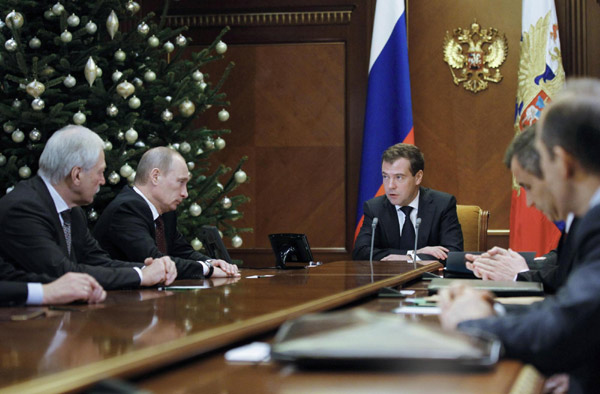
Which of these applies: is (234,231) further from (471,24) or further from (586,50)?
(586,50)

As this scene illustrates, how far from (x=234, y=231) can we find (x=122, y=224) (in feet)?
5.35

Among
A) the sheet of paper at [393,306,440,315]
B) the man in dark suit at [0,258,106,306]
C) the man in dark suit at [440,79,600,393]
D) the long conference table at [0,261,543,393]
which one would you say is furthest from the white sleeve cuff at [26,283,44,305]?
the man in dark suit at [440,79,600,393]

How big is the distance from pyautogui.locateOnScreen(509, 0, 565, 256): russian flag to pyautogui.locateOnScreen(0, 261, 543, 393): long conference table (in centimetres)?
376

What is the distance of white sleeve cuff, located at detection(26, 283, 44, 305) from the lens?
2395mm

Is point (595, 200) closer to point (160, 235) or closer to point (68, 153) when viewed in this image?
point (68, 153)

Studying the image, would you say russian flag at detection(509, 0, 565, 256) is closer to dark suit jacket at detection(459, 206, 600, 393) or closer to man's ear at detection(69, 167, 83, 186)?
man's ear at detection(69, 167, 83, 186)

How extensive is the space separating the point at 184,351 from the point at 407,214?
3689 mm

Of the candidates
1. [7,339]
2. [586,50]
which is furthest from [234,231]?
[7,339]

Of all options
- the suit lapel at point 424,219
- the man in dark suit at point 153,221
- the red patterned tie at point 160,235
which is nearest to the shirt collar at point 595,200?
the man in dark suit at point 153,221

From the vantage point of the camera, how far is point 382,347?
116 cm

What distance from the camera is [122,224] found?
12.7 ft

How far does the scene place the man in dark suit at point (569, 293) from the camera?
124 centimetres

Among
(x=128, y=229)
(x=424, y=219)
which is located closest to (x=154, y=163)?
(x=128, y=229)

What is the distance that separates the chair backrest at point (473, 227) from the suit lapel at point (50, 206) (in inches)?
118
